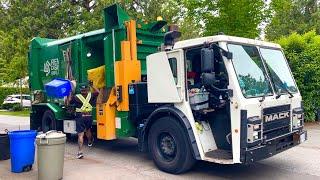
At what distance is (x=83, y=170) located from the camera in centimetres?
768

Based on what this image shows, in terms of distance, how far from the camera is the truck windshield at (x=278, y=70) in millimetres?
7047

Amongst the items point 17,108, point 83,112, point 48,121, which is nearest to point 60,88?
point 83,112

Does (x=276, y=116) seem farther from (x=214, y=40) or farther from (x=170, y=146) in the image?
(x=170, y=146)

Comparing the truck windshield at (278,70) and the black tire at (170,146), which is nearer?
the black tire at (170,146)

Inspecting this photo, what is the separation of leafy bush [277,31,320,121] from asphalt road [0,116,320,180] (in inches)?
168

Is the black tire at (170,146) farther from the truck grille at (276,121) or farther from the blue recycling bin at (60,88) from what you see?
the blue recycling bin at (60,88)

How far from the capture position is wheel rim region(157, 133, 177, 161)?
718 centimetres

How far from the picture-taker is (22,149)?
289 inches

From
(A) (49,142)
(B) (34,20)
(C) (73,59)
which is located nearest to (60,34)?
(B) (34,20)

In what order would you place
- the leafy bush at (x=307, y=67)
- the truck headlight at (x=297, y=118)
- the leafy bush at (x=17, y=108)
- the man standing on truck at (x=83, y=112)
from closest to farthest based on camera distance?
the truck headlight at (x=297, y=118) → the man standing on truck at (x=83, y=112) → the leafy bush at (x=307, y=67) → the leafy bush at (x=17, y=108)

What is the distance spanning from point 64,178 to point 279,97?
158 inches

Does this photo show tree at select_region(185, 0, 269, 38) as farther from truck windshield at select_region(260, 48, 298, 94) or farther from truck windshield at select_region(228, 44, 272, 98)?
truck windshield at select_region(228, 44, 272, 98)

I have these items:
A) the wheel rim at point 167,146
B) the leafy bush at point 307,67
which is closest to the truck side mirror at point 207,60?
the wheel rim at point 167,146

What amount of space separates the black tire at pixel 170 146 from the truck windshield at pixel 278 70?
1855 millimetres
